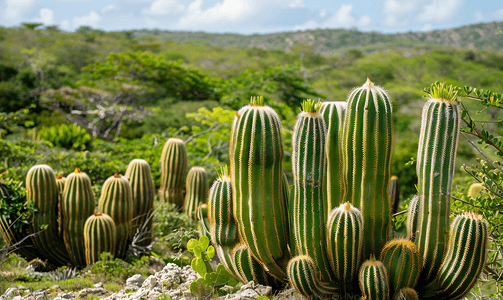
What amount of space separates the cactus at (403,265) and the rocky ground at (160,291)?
64 centimetres

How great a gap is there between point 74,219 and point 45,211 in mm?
360

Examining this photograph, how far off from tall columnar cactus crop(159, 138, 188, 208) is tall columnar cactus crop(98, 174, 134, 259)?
5.20 ft

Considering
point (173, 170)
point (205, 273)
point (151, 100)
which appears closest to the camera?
point (205, 273)

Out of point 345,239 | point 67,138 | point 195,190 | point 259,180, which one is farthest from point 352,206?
point 67,138

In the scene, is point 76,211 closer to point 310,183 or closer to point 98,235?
point 98,235

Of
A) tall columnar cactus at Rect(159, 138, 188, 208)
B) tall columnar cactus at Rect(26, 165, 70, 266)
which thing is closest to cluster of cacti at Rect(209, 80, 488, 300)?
tall columnar cactus at Rect(26, 165, 70, 266)

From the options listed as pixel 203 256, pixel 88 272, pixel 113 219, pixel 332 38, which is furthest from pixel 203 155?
pixel 332 38

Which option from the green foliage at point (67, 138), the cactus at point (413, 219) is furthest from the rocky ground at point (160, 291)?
the green foliage at point (67, 138)

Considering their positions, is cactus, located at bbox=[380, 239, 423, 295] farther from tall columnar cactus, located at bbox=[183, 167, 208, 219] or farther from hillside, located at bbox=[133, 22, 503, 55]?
hillside, located at bbox=[133, 22, 503, 55]

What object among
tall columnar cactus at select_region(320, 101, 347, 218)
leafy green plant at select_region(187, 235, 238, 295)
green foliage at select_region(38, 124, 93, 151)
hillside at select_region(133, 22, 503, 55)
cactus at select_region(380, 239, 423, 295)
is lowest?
leafy green plant at select_region(187, 235, 238, 295)

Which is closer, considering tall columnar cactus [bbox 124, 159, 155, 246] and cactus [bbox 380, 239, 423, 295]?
cactus [bbox 380, 239, 423, 295]

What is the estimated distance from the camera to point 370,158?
2.63 meters

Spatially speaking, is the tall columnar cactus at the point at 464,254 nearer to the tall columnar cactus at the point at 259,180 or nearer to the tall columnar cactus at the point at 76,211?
the tall columnar cactus at the point at 259,180

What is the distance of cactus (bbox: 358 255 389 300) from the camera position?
252 centimetres
